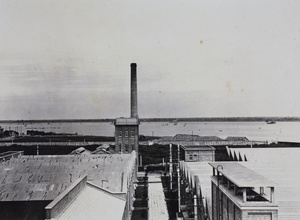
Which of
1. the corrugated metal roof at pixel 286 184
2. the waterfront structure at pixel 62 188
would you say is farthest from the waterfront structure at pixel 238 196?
the waterfront structure at pixel 62 188

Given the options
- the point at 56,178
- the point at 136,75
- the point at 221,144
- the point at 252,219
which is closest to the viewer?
the point at 252,219

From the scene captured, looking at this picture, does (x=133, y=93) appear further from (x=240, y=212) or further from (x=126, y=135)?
(x=240, y=212)

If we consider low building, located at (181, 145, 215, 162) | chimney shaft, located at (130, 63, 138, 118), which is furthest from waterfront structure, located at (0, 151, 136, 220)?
chimney shaft, located at (130, 63, 138, 118)

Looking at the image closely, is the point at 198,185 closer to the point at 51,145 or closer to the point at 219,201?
the point at 219,201

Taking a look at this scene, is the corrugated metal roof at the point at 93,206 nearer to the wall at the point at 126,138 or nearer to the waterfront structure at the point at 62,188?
the waterfront structure at the point at 62,188

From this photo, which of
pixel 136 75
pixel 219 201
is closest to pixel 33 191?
pixel 219 201

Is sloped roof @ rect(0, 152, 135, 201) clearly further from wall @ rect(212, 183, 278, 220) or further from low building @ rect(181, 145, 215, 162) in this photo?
low building @ rect(181, 145, 215, 162)
